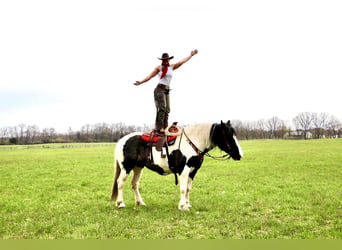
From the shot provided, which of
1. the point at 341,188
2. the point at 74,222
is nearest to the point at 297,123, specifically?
the point at 341,188

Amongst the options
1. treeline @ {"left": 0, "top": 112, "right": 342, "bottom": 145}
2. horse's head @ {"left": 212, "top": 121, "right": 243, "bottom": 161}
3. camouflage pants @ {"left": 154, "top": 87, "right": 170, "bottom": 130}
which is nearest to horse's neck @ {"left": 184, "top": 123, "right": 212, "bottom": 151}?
horse's head @ {"left": 212, "top": 121, "right": 243, "bottom": 161}

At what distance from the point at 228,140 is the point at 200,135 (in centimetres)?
83

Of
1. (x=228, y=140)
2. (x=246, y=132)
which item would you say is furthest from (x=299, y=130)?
(x=228, y=140)

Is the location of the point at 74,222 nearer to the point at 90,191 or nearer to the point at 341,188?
the point at 90,191

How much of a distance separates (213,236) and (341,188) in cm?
818

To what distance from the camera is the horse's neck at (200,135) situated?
7.37 m


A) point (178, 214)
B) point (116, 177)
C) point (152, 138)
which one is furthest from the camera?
point (116, 177)

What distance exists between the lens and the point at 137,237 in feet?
16.9

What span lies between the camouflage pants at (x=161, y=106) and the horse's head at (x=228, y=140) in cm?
149

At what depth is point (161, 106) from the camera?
716 centimetres

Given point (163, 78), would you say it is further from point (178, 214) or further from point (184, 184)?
point (178, 214)

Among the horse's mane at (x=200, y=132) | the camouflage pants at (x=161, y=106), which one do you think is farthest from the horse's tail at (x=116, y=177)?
the horse's mane at (x=200, y=132)

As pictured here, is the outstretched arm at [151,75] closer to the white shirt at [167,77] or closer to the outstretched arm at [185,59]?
the white shirt at [167,77]

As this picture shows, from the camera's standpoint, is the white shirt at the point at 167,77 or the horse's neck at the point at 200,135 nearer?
the white shirt at the point at 167,77
